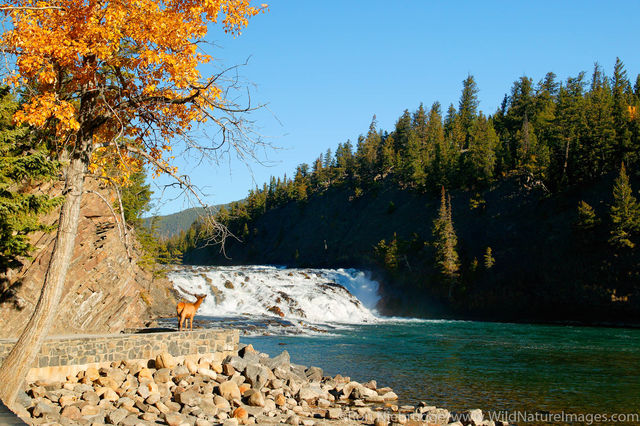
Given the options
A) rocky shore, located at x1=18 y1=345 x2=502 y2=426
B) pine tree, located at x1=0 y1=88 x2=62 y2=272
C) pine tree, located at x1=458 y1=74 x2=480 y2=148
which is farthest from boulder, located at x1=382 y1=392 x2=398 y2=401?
pine tree, located at x1=458 y1=74 x2=480 y2=148

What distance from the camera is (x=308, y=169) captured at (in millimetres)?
138500

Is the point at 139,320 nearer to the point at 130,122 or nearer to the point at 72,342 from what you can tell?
the point at 72,342

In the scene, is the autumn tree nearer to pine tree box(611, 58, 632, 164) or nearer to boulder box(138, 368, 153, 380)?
boulder box(138, 368, 153, 380)

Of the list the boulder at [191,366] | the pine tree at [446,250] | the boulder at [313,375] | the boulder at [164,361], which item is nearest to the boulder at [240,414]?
the boulder at [191,366]

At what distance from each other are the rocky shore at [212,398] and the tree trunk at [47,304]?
1127mm

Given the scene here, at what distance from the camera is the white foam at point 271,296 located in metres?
40.1

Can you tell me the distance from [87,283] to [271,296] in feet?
80.8

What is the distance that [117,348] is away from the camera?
39.6ft

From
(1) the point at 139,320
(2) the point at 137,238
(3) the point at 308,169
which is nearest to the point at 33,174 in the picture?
(1) the point at 139,320

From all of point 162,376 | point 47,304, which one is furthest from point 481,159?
point 47,304

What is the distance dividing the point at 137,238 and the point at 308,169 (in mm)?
102296

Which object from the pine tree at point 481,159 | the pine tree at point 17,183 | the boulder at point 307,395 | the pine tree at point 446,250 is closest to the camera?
the pine tree at point 17,183

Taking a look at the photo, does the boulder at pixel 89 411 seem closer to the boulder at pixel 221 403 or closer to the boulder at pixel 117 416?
the boulder at pixel 117 416

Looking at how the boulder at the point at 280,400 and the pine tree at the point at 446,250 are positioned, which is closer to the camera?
the boulder at the point at 280,400
